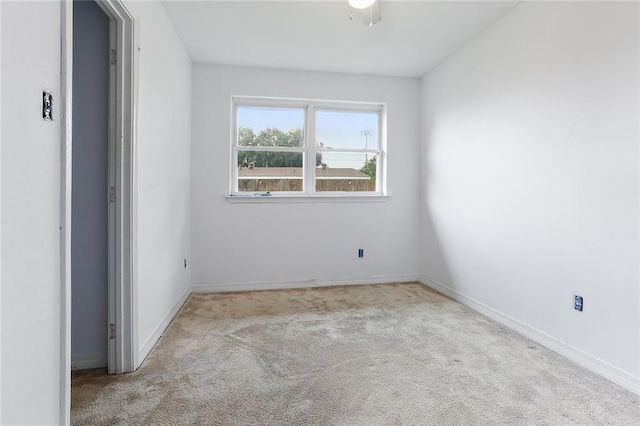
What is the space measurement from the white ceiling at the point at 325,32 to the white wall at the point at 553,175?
12.7 inches

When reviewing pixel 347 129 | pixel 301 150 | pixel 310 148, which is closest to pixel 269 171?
pixel 301 150

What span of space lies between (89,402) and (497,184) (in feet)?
10.5

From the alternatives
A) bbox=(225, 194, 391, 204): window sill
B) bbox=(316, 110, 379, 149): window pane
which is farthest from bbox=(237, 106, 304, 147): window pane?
bbox=(225, 194, 391, 204): window sill

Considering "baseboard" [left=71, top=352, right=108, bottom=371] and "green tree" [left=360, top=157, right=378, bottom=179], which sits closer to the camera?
"baseboard" [left=71, top=352, right=108, bottom=371]

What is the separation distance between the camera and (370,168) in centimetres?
425

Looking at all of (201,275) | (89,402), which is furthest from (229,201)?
(89,402)

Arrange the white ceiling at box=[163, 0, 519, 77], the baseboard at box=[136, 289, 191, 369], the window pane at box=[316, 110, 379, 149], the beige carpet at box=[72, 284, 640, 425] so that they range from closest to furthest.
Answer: the beige carpet at box=[72, 284, 640, 425] → the baseboard at box=[136, 289, 191, 369] → the white ceiling at box=[163, 0, 519, 77] → the window pane at box=[316, 110, 379, 149]

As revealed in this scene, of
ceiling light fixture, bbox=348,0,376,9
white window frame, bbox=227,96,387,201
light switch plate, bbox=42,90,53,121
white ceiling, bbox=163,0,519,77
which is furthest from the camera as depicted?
white window frame, bbox=227,96,387,201

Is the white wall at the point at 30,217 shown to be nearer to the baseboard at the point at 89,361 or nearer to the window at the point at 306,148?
the baseboard at the point at 89,361

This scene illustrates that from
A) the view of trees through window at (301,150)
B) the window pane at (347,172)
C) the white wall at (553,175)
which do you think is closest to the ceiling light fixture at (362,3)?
the white wall at (553,175)

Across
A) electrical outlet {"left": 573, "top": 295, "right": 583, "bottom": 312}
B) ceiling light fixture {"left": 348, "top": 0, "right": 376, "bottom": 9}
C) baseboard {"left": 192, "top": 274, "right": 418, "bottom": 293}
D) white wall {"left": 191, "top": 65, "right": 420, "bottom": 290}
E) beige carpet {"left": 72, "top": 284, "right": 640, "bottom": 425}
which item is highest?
ceiling light fixture {"left": 348, "top": 0, "right": 376, "bottom": 9}

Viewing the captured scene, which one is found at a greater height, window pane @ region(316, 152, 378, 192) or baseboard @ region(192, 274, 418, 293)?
window pane @ region(316, 152, 378, 192)

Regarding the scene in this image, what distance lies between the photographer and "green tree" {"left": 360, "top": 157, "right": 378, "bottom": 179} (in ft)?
13.9

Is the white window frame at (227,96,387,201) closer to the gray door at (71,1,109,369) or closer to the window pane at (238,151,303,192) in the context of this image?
the window pane at (238,151,303,192)
